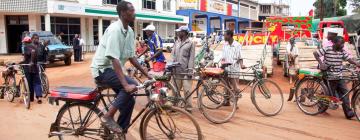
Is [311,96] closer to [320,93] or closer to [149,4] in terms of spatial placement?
[320,93]

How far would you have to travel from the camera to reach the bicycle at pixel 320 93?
6.38 m

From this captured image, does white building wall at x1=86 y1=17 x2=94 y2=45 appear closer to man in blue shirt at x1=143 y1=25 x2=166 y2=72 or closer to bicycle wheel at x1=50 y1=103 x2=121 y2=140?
man in blue shirt at x1=143 y1=25 x2=166 y2=72

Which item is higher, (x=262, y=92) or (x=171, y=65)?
(x=171, y=65)

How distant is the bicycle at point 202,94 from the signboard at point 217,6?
48508mm

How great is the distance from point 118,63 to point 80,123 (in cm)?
113

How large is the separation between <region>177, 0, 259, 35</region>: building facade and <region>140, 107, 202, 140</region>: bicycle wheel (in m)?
35.6

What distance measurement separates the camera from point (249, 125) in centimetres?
624

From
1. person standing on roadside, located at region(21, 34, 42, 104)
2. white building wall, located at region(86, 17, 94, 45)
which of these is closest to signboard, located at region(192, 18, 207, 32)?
white building wall, located at region(86, 17, 94, 45)

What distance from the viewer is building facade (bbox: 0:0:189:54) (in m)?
25.9

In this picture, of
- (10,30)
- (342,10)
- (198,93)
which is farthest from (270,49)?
(342,10)

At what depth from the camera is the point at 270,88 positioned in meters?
6.83

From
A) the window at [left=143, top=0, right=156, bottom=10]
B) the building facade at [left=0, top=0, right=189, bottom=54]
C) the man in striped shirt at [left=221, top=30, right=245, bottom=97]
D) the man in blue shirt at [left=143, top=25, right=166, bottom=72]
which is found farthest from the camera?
the window at [left=143, top=0, right=156, bottom=10]

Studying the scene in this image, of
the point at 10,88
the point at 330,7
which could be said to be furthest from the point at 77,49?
the point at 330,7

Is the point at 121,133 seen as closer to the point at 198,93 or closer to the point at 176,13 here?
the point at 198,93
